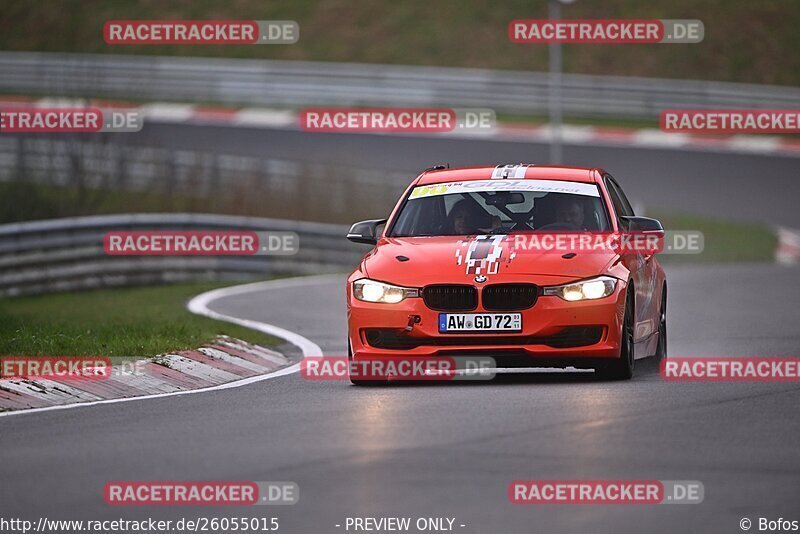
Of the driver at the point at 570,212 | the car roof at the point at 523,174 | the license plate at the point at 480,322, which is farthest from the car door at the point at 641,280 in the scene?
the license plate at the point at 480,322

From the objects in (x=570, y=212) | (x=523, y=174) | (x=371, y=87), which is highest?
(x=371, y=87)

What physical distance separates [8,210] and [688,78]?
29526mm

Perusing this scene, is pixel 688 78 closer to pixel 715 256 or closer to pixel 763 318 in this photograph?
pixel 715 256

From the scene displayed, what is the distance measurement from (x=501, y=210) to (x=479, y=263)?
4.31 feet

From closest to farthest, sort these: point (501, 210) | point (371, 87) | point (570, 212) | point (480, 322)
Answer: point (480, 322) → point (570, 212) → point (501, 210) → point (371, 87)

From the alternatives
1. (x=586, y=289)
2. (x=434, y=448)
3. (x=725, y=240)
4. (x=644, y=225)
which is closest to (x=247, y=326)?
(x=644, y=225)

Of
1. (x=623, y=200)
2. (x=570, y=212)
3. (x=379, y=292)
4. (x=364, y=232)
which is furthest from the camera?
(x=623, y=200)

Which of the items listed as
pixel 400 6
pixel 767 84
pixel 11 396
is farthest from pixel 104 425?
pixel 400 6

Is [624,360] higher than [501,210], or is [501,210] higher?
[501,210]

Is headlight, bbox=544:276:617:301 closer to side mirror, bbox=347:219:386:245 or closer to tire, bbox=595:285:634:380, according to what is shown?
tire, bbox=595:285:634:380

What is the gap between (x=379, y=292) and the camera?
12250 millimetres

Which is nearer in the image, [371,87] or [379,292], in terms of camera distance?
[379,292]

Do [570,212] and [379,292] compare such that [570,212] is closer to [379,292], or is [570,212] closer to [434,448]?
[379,292]

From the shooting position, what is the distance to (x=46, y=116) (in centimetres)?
3250
